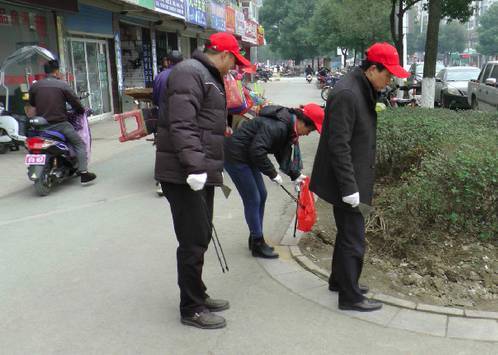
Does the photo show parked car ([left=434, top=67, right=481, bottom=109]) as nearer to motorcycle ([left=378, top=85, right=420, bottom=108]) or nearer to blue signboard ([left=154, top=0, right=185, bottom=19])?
motorcycle ([left=378, top=85, right=420, bottom=108])

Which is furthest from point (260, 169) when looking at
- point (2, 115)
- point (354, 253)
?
point (2, 115)

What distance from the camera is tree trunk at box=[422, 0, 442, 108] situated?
9.98 meters

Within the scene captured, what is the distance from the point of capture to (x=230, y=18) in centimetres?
2641

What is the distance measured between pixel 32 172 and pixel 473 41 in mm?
111302

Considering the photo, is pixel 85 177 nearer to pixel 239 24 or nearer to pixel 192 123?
pixel 192 123

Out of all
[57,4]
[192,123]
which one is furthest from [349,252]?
[57,4]

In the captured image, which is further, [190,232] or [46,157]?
[46,157]

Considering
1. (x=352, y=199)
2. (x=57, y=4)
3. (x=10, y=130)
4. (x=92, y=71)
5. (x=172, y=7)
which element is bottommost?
(x=10, y=130)

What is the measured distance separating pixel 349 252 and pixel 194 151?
1337 mm

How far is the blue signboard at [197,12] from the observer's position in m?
18.2

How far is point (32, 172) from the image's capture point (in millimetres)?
6844

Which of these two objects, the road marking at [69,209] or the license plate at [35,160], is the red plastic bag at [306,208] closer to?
the road marking at [69,209]

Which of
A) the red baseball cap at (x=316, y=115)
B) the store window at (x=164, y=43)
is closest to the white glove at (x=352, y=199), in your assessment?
the red baseball cap at (x=316, y=115)

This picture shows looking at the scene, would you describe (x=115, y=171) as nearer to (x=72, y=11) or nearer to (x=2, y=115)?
(x=2, y=115)
